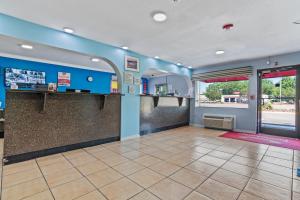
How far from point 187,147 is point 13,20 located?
425 cm

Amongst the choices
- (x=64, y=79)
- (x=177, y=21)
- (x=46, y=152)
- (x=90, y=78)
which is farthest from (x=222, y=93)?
(x=64, y=79)

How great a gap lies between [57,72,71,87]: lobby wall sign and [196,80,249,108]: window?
222 inches

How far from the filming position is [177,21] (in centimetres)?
269

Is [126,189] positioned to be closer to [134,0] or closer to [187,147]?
[187,147]

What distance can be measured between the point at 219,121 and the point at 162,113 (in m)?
2.19

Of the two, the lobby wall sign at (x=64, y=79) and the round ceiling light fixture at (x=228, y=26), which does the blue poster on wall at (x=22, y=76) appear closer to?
the lobby wall sign at (x=64, y=79)

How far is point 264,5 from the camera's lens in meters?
2.21

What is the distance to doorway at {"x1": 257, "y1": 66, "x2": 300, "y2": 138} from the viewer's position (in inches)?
175

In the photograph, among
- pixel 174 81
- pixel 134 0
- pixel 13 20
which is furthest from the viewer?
pixel 174 81

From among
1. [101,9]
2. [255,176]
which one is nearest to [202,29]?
[101,9]

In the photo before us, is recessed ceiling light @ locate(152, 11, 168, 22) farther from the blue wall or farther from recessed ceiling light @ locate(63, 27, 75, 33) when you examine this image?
the blue wall

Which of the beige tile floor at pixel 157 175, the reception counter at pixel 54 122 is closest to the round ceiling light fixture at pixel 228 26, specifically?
the beige tile floor at pixel 157 175

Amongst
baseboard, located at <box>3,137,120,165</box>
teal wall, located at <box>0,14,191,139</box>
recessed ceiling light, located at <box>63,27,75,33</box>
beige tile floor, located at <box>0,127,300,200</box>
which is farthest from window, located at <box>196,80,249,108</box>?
recessed ceiling light, located at <box>63,27,75,33</box>

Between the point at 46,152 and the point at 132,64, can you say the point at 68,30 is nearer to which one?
the point at 132,64
